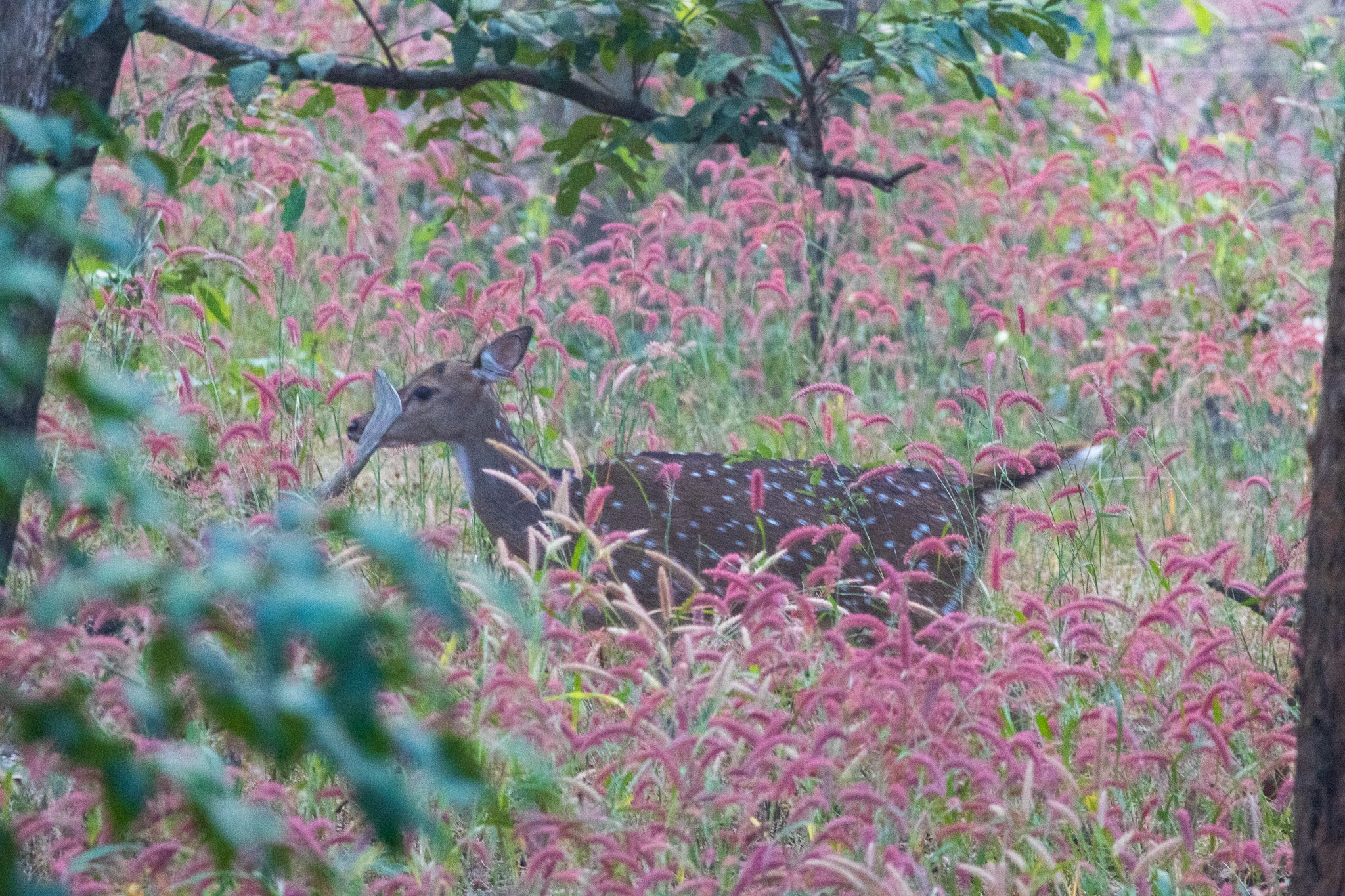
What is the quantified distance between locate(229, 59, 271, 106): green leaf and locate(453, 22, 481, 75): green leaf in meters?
0.53

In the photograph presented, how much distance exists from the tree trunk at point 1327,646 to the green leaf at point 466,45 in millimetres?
2523

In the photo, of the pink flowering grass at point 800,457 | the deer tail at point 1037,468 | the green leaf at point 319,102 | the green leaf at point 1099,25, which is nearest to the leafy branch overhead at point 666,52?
the green leaf at point 319,102

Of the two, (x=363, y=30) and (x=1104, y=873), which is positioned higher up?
(x=363, y=30)

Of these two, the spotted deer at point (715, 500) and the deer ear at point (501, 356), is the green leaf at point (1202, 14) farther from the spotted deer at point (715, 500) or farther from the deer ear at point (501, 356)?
the deer ear at point (501, 356)

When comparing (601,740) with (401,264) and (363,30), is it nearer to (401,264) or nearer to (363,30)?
(401,264)

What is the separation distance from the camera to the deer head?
16.1 ft

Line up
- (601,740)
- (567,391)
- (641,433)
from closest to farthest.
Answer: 1. (601,740)
2. (641,433)
3. (567,391)

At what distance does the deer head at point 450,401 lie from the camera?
16.1ft

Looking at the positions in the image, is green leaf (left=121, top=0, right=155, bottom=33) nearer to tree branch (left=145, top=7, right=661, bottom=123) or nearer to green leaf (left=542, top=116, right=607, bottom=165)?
tree branch (left=145, top=7, right=661, bottom=123)

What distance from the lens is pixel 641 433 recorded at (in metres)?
6.02

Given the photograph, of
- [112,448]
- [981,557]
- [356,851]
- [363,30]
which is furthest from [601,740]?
[363,30]

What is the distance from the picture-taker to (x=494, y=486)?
496 centimetres

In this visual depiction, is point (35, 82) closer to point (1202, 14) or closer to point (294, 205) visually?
point (294, 205)

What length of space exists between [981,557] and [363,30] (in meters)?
4.87
